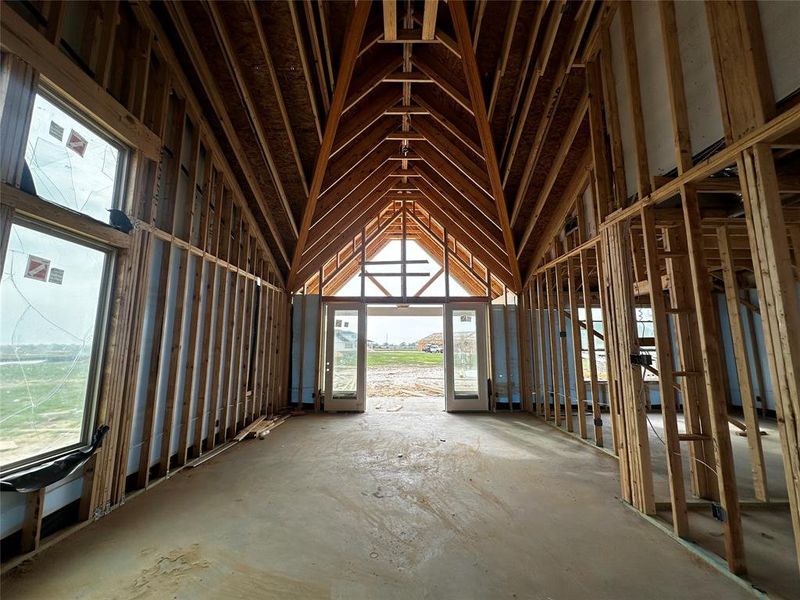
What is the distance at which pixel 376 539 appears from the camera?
2.44 m

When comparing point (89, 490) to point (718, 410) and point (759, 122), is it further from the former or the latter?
point (759, 122)

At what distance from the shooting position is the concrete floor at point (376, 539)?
196 cm

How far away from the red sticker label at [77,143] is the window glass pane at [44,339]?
0.73 m

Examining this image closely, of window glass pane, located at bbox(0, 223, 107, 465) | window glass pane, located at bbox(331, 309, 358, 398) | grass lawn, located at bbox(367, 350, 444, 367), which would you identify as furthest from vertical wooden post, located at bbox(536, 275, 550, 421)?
grass lawn, located at bbox(367, 350, 444, 367)

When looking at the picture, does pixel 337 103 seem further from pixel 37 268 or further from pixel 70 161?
pixel 37 268

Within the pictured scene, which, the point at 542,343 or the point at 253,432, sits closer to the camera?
the point at 253,432

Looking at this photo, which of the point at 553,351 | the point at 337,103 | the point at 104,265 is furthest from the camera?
the point at 553,351

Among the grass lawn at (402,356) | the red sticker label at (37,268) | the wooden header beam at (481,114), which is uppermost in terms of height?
the wooden header beam at (481,114)

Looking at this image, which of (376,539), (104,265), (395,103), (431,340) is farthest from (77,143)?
(431,340)

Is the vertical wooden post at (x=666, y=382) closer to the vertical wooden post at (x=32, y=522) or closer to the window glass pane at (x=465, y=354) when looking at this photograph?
the vertical wooden post at (x=32, y=522)

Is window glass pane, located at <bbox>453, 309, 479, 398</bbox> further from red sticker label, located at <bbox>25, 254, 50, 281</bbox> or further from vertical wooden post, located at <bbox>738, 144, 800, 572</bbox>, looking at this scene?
red sticker label, located at <bbox>25, 254, 50, 281</bbox>

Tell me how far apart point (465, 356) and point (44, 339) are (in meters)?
6.71

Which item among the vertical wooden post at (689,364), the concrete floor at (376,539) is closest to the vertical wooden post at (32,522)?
the concrete floor at (376,539)

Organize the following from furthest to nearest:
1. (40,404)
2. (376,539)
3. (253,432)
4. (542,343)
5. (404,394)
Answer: (404,394), (542,343), (253,432), (376,539), (40,404)
